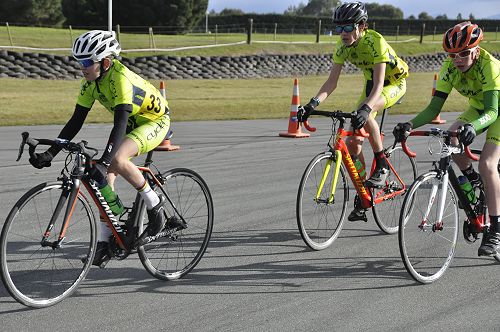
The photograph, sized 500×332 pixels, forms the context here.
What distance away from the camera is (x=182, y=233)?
6176mm

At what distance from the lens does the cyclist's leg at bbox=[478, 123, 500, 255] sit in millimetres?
5781

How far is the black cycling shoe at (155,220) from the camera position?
5473 mm

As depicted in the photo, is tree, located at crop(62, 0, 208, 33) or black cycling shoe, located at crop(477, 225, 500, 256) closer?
Result: black cycling shoe, located at crop(477, 225, 500, 256)

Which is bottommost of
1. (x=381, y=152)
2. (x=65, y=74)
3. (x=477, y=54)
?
(x=65, y=74)

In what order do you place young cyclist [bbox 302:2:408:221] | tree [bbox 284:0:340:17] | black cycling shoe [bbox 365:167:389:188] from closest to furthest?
young cyclist [bbox 302:2:408:221]
black cycling shoe [bbox 365:167:389:188]
tree [bbox 284:0:340:17]

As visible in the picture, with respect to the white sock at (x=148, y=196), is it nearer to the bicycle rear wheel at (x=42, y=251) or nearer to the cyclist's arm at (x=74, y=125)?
the bicycle rear wheel at (x=42, y=251)

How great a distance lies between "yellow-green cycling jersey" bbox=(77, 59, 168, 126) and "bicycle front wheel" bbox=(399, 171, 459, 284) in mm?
Result: 2172

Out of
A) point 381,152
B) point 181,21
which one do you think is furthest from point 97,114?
point 181,21

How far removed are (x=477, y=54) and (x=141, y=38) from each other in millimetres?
39301

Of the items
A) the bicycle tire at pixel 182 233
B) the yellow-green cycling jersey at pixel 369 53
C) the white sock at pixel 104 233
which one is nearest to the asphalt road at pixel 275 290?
the bicycle tire at pixel 182 233

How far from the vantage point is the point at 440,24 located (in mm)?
79562

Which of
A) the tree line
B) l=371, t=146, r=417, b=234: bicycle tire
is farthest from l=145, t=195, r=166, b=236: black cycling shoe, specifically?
the tree line

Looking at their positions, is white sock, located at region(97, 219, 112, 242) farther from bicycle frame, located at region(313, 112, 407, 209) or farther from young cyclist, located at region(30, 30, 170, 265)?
bicycle frame, located at region(313, 112, 407, 209)

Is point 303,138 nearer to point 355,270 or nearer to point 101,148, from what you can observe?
point 101,148
